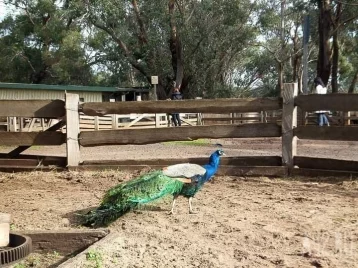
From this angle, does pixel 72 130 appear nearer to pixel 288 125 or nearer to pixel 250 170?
pixel 250 170

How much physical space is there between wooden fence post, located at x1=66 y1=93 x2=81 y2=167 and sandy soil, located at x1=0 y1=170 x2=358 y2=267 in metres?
0.79

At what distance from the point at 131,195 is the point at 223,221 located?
0.96m

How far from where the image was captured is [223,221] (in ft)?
15.9

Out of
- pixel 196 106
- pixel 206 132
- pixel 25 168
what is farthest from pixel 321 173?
pixel 25 168

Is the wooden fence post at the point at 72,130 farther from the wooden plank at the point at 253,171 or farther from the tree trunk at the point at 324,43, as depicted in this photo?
the tree trunk at the point at 324,43

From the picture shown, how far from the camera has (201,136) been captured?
25.4 ft

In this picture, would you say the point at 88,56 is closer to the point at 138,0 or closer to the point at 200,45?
the point at 138,0

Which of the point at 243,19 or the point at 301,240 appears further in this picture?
the point at 243,19

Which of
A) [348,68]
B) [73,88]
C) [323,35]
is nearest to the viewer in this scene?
[323,35]

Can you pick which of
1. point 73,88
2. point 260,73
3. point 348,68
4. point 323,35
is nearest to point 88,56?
point 73,88

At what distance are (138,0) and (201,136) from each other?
94.8 ft

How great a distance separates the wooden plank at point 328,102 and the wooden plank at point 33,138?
3.93 m

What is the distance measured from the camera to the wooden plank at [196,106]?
7660mm

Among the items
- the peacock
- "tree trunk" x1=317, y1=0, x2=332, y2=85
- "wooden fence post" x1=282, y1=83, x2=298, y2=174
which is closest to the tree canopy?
"tree trunk" x1=317, y1=0, x2=332, y2=85
